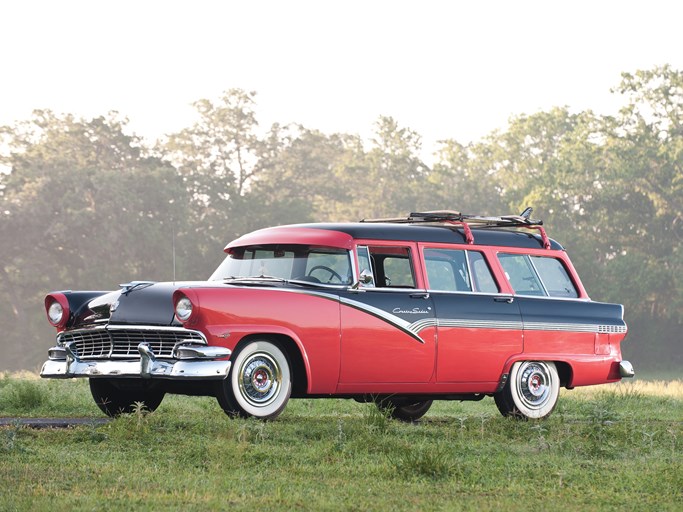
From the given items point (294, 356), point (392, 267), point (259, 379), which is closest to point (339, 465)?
point (259, 379)

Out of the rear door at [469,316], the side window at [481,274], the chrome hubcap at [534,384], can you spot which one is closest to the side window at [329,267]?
the rear door at [469,316]

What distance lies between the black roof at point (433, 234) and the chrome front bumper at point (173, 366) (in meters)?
1.99

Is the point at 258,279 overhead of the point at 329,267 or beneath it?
beneath

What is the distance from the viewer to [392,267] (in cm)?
1236

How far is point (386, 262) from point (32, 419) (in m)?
3.59

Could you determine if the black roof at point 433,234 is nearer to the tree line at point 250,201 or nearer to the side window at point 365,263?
the side window at point 365,263

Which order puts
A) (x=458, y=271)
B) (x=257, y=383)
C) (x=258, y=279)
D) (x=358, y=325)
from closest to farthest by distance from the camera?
1. (x=257, y=383)
2. (x=358, y=325)
3. (x=258, y=279)
4. (x=458, y=271)

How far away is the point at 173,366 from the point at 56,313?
1784mm

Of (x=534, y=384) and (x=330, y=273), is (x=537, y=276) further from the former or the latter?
(x=330, y=273)

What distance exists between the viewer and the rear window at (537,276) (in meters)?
13.4

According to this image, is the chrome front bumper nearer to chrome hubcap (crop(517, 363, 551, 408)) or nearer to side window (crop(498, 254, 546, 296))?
chrome hubcap (crop(517, 363, 551, 408))

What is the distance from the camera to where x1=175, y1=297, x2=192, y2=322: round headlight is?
35.0ft

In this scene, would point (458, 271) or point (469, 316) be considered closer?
point (469, 316)

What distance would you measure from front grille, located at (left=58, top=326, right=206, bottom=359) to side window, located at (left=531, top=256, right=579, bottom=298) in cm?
448
